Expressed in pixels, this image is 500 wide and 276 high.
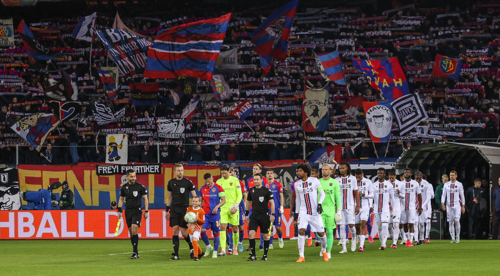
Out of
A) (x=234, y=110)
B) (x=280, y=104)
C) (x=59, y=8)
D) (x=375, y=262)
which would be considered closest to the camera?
(x=375, y=262)

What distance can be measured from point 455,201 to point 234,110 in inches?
451

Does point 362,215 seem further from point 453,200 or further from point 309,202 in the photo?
point 453,200

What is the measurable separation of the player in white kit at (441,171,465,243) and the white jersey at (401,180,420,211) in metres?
2.24

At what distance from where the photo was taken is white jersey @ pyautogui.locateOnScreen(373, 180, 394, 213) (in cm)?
2109

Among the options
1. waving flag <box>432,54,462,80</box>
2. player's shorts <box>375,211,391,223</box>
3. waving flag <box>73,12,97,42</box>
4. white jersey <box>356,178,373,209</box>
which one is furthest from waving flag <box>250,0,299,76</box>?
white jersey <box>356,178,373,209</box>

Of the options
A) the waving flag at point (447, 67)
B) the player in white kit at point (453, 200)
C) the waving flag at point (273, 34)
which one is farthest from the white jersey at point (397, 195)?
the waving flag at point (447, 67)

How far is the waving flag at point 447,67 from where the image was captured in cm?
3281

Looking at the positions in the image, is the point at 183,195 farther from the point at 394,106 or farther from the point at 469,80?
the point at 469,80

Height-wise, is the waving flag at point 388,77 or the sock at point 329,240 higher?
the waving flag at point 388,77

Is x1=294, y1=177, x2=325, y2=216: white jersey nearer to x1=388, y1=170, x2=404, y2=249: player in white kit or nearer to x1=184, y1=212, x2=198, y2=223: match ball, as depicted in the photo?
x1=184, y1=212, x2=198, y2=223: match ball

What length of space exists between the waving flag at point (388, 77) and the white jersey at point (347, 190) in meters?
10.4

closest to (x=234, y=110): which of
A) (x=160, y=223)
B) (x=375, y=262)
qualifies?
(x=160, y=223)

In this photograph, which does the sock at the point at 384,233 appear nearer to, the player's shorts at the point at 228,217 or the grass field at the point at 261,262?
the grass field at the point at 261,262

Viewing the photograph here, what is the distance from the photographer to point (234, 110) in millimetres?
32094
